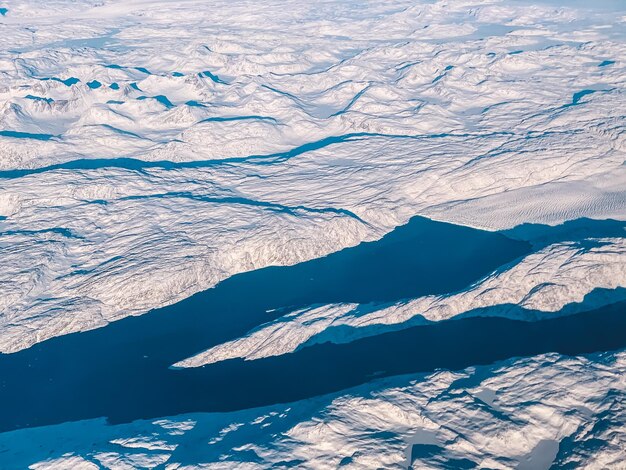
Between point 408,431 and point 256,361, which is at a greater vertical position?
point 408,431

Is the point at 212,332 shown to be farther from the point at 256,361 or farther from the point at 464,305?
the point at 464,305

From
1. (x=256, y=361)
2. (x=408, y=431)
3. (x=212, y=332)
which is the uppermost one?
(x=408, y=431)

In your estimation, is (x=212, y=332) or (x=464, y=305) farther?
(x=212, y=332)

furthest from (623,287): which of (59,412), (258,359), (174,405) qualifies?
(59,412)

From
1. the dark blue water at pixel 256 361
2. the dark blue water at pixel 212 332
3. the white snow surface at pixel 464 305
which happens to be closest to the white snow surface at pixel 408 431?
the dark blue water at pixel 256 361

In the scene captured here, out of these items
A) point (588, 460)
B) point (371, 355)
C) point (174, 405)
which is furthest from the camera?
point (371, 355)

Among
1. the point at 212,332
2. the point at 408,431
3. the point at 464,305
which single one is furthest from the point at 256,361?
the point at 464,305

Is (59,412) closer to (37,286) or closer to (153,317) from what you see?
(153,317)

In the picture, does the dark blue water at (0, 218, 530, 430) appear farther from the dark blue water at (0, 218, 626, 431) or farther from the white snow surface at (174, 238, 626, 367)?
the white snow surface at (174, 238, 626, 367)

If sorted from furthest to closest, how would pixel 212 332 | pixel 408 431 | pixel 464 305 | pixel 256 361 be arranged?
pixel 212 332, pixel 464 305, pixel 256 361, pixel 408 431
